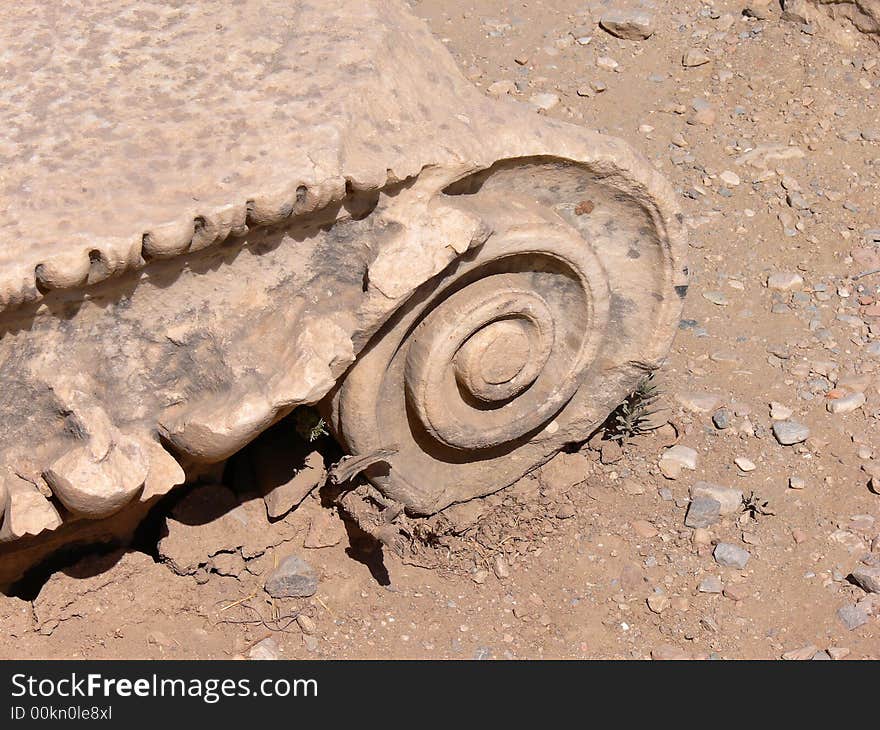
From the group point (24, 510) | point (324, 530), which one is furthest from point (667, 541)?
point (24, 510)

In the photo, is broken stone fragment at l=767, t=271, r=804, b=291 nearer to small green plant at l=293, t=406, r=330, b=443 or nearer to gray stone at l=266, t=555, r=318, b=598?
small green plant at l=293, t=406, r=330, b=443

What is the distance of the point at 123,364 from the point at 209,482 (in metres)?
0.82

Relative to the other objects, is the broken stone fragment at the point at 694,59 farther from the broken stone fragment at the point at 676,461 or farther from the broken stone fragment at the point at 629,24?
the broken stone fragment at the point at 676,461

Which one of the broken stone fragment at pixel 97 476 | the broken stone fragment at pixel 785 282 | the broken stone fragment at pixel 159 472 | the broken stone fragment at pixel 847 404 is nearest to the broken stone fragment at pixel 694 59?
the broken stone fragment at pixel 785 282

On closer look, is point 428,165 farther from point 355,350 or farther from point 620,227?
point 620,227

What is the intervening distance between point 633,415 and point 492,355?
0.82m

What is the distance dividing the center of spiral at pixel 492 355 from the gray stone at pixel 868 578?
4.31 ft

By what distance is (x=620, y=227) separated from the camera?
3.67m

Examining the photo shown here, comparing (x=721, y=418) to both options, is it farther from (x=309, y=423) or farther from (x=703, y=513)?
(x=309, y=423)

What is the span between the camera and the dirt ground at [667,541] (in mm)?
3619

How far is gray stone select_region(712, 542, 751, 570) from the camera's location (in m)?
3.80

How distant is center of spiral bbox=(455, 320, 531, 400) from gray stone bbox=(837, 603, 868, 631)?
1.31 meters

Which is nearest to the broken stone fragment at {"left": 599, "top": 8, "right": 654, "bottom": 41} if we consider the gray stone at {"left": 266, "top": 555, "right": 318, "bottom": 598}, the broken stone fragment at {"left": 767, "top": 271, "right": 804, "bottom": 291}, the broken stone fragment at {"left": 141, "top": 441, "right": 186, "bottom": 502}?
the broken stone fragment at {"left": 767, "top": 271, "right": 804, "bottom": 291}

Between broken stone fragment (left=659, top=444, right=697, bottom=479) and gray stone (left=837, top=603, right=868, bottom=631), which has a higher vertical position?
broken stone fragment (left=659, top=444, right=697, bottom=479)
